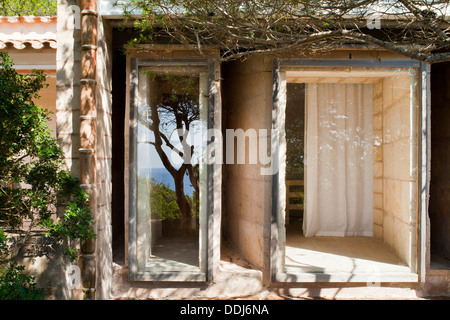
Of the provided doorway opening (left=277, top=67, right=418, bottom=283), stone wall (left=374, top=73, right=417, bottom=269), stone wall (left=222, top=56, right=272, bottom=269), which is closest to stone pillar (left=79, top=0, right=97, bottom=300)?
stone wall (left=222, top=56, right=272, bottom=269)

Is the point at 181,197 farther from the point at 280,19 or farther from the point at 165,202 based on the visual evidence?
the point at 280,19

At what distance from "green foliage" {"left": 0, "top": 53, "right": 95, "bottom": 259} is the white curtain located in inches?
143

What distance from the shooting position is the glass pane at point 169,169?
3998 mm

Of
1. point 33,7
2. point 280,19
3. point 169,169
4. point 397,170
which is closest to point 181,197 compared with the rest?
point 169,169

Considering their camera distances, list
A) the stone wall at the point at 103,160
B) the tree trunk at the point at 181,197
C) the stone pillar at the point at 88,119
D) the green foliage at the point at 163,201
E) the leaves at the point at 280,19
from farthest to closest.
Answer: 1. the tree trunk at the point at 181,197
2. the green foliage at the point at 163,201
3. the stone wall at the point at 103,160
4. the stone pillar at the point at 88,119
5. the leaves at the point at 280,19

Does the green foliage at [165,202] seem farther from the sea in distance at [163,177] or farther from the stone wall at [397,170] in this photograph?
the stone wall at [397,170]

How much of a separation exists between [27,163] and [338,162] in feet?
14.7

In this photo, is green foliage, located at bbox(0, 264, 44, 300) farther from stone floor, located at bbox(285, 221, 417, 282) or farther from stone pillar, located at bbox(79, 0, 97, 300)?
stone floor, located at bbox(285, 221, 417, 282)

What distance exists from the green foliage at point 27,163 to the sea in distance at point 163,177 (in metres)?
0.93

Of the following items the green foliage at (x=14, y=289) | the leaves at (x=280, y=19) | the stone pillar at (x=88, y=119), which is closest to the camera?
the green foliage at (x=14, y=289)

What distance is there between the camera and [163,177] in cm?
454

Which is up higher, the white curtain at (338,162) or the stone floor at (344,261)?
the white curtain at (338,162)

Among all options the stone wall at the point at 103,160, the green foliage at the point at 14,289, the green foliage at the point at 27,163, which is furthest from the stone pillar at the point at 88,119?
the green foliage at the point at 14,289

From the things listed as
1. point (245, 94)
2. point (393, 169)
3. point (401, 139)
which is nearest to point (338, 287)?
point (393, 169)
